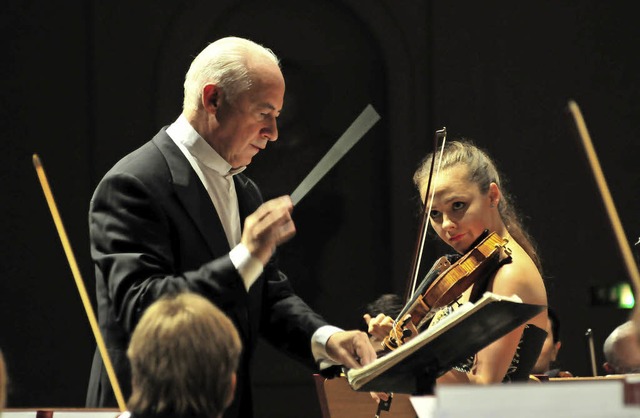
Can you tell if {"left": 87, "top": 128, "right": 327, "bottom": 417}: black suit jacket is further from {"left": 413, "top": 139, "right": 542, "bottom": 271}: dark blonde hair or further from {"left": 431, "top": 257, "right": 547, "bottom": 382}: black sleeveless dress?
{"left": 413, "top": 139, "right": 542, "bottom": 271}: dark blonde hair

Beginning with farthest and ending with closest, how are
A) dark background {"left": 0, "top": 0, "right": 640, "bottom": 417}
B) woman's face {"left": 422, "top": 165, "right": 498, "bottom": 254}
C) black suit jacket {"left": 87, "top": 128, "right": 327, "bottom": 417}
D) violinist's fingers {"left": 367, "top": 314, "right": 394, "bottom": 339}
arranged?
dark background {"left": 0, "top": 0, "right": 640, "bottom": 417}
woman's face {"left": 422, "top": 165, "right": 498, "bottom": 254}
violinist's fingers {"left": 367, "top": 314, "right": 394, "bottom": 339}
black suit jacket {"left": 87, "top": 128, "right": 327, "bottom": 417}

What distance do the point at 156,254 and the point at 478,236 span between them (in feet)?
3.84

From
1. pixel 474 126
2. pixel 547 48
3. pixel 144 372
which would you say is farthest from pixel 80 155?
pixel 144 372

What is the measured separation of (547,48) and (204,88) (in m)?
4.54

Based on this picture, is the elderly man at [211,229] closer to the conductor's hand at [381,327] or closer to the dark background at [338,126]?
the conductor's hand at [381,327]

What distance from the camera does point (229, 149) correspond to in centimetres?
289

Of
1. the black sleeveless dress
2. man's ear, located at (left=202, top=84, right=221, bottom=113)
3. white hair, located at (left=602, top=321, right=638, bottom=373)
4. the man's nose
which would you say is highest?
man's ear, located at (left=202, top=84, right=221, bottom=113)

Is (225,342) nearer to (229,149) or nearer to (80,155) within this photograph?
(229,149)

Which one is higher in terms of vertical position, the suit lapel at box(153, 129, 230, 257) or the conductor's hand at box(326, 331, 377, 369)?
the suit lapel at box(153, 129, 230, 257)

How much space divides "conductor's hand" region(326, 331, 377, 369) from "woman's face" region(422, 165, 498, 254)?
77cm

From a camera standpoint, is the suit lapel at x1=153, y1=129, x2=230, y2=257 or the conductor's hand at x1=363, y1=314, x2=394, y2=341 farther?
the conductor's hand at x1=363, y1=314, x2=394, y2=341

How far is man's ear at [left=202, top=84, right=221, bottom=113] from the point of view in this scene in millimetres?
2889

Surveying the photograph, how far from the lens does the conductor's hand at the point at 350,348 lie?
263cm

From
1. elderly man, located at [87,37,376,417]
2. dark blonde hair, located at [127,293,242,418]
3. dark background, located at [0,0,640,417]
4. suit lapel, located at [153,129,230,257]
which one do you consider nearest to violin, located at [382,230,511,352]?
elderly man, located at [87,37,376,417]
